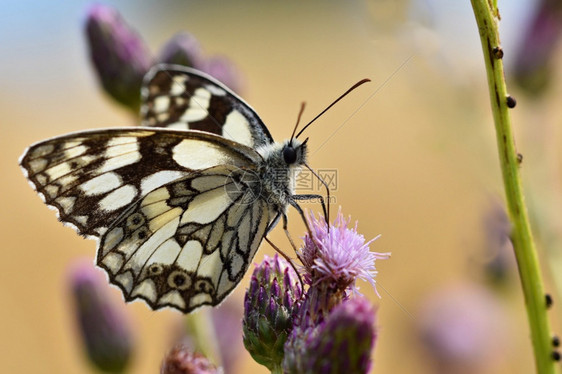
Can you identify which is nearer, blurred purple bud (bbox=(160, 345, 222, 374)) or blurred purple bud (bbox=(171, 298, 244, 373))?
blurred purple bud (bbox=(160, 345, 222, 374))

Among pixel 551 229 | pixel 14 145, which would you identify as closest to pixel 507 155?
pixel 551 229

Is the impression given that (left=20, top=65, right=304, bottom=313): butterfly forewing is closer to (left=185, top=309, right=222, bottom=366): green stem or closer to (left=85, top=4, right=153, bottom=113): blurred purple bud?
(left=185, top=309, right=222, bottom=366): green stem

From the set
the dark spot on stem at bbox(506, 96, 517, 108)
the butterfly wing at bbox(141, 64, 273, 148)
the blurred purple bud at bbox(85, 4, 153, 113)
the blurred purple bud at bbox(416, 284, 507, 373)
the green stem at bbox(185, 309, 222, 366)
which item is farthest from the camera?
the blurred purple bud at bbox(416, 284, 507, 373)

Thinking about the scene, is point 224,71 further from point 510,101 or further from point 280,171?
point 510,101

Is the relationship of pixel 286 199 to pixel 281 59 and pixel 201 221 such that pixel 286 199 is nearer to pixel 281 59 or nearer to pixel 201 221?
Answer: pixel 201 221

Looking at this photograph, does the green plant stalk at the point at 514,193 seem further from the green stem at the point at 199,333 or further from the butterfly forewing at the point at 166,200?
the green stem at the point at 199,333

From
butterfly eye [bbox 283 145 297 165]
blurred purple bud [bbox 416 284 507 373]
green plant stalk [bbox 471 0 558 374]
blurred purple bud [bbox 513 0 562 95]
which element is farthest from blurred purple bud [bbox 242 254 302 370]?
blurred purple bud [bbox 416 284 507 373]
